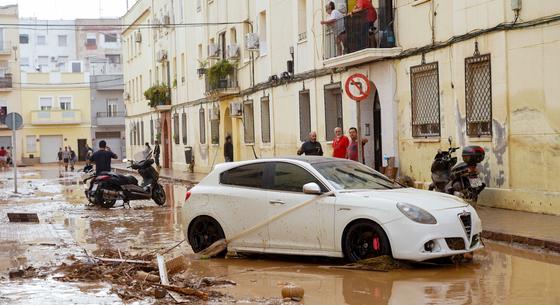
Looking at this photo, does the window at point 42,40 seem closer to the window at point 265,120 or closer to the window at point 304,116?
the window at point 265,120

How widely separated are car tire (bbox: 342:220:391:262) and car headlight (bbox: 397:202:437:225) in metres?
0.37

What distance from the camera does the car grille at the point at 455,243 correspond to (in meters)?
10.3

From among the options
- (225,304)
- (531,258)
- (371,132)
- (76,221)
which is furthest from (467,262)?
(371,132)

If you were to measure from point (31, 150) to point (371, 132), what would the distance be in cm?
6035

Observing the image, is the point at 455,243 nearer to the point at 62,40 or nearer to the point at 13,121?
the point at 13,121

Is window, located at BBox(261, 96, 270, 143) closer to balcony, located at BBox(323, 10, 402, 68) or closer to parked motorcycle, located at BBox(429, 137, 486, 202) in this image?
balcony, located at BBox(323, 10, 402, 68)

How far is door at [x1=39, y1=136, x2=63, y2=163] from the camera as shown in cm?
7956

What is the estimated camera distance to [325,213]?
1089 centimetres

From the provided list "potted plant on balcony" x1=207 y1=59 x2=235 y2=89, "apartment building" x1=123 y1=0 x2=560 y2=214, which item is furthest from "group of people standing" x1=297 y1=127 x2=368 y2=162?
"potted plant on balcony" x1=207 y1=59 x2=235 y2=89

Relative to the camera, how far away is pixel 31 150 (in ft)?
258

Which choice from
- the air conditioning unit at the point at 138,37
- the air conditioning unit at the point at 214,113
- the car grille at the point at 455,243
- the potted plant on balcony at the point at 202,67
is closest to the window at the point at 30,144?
the air conditioning unit at the point at 138,37

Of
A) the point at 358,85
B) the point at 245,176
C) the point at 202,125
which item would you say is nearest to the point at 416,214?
the point at 245,176

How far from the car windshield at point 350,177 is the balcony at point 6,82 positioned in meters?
69.4

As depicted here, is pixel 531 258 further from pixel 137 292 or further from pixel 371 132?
pixel 371 132
